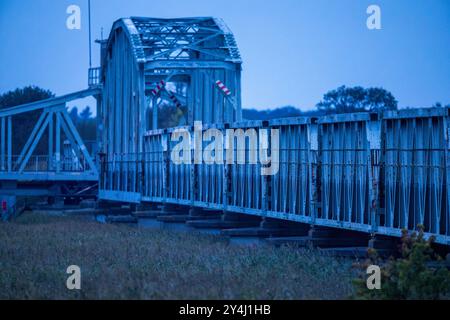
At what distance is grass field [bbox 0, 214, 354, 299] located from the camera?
1225cm

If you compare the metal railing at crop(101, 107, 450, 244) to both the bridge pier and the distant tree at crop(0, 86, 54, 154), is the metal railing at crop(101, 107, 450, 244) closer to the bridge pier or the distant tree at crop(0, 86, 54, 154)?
the bridge pier

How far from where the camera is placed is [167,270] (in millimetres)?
14617

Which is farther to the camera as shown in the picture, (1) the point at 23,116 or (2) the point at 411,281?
(1) the point at 23,116

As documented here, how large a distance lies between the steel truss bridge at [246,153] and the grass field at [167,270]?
1160 mm

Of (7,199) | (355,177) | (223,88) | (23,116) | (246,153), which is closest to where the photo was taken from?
(355,177)

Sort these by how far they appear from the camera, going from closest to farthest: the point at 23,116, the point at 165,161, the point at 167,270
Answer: the point at 167,270, the point at 165,161, the point at 23,116

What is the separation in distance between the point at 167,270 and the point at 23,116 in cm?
5781

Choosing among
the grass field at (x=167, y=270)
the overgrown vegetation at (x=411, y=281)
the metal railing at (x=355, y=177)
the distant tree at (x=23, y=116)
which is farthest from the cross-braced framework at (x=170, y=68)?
the distant tree at (x=23, y=116)

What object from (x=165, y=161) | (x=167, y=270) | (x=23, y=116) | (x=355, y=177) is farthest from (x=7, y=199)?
(x=23, y=116)

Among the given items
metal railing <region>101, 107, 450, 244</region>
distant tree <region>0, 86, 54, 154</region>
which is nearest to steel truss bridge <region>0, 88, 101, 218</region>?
metal railing <region>101, 107, 450, 244</region>

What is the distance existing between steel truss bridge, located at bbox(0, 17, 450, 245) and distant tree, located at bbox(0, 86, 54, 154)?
25.4 m

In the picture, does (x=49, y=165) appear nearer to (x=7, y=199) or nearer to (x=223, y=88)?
(x=7, y=199)

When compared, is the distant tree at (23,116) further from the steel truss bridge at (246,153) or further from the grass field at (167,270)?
the grass field at (167,270)
